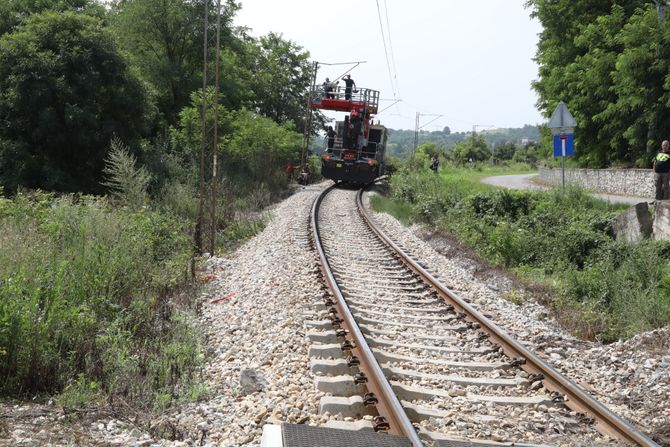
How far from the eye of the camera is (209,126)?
77.3 ft

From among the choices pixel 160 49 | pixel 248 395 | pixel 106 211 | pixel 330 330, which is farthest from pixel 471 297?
pixel 160 49

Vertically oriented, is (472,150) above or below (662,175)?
above

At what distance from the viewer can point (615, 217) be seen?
12148 mm

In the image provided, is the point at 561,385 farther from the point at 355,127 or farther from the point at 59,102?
the point at 355,127

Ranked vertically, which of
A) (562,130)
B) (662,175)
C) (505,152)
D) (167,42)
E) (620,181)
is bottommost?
(620,181)

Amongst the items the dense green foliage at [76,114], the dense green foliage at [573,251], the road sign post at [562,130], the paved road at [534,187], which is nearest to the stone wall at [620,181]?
the paved road at [534,187]

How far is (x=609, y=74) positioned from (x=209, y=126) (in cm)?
1590

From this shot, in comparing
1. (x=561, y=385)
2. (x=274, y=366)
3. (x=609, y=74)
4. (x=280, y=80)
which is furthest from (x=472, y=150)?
(x=274, y=366)

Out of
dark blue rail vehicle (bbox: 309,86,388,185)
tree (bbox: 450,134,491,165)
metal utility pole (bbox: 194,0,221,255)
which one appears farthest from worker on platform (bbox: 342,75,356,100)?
tree (bbox: 450,134,491,165)

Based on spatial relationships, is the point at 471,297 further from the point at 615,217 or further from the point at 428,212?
the point at 428,212

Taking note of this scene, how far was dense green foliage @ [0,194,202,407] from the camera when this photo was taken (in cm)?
517

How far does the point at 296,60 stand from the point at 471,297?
5430 cm

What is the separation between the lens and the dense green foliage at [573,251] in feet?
25.3

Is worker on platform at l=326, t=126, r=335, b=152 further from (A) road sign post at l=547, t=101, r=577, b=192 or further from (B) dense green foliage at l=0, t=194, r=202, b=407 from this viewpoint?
(B) dense green foliage at l=0, t=194, r=202, b=407
